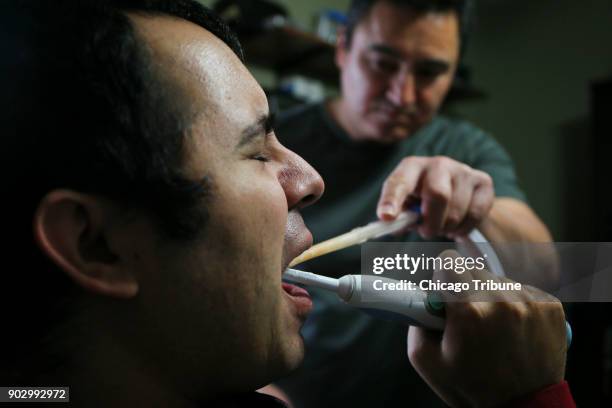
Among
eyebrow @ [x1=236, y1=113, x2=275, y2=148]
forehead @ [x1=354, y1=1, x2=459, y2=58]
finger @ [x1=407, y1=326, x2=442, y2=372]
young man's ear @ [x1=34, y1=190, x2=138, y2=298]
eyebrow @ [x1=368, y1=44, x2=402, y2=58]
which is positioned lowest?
finger @ [x1=407, y1=326, x2=442, y2=372]

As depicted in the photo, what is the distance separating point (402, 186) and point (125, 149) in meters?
0.41

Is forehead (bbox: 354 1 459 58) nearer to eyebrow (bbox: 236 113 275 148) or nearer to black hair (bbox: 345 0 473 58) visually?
black hair (bbox: 345 0 473 58)

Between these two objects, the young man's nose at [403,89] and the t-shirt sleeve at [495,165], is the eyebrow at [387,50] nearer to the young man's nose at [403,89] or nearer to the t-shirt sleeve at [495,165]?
the young man's nose at [403,89]

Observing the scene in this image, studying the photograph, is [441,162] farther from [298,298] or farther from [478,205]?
[298,298]

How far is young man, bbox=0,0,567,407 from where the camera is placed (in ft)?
1.24

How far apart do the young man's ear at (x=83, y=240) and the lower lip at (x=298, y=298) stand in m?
0.16

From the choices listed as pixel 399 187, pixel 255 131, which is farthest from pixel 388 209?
pixel 255 131

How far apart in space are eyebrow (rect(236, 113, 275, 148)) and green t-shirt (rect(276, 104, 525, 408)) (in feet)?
0.77

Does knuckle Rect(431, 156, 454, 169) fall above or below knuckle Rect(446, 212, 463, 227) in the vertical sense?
above

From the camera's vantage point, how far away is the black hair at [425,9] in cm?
98

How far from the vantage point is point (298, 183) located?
50 centimetres

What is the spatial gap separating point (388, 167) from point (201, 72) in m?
0.49

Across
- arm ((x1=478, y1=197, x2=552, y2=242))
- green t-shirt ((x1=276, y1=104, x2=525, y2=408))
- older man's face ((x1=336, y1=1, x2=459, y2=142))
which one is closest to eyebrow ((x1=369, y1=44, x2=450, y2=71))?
older man's face ((x1=336, y1=1, x2=459, y2=142))

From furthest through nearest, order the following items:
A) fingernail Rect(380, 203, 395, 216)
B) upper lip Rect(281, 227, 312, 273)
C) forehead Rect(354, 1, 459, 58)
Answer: forehead Rect(354, 1, 459, 58) < fingernail Rect(380, 203, 395, 216) < upper lip Rect(281, 227, 312, 273)
